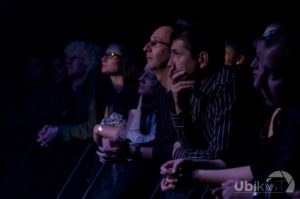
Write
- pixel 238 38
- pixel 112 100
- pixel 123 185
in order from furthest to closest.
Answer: pixel 112 100, pixel 238 38, pixel 123 185

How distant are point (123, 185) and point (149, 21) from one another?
8.44 feet

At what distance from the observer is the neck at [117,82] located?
13.2ft

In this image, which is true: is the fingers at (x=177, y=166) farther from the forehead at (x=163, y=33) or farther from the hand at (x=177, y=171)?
the forehead at (x=163, y=33)

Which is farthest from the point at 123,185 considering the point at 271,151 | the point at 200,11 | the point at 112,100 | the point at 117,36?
the point at 117,36

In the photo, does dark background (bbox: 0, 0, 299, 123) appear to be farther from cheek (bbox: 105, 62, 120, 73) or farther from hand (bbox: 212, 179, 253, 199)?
hand (bbox: 212, 179, 253, 199)

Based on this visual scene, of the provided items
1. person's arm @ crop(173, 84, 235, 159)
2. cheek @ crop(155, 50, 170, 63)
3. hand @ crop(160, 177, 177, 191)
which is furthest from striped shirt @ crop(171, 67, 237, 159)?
cheek @ crop(155, 50, 170, 63)

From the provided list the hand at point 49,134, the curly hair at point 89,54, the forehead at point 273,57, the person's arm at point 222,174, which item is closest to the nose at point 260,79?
the forehead at point 273,57

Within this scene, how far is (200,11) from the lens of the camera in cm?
464

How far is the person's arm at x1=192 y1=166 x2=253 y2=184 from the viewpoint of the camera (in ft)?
6.59

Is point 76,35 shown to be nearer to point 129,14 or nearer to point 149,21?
point 129,14

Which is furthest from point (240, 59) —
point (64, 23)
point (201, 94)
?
point (64, 23)

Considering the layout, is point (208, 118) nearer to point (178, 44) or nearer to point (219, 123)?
point (219, 123)

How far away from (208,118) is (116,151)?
2.65 feet

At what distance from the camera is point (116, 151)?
2.80 metres
